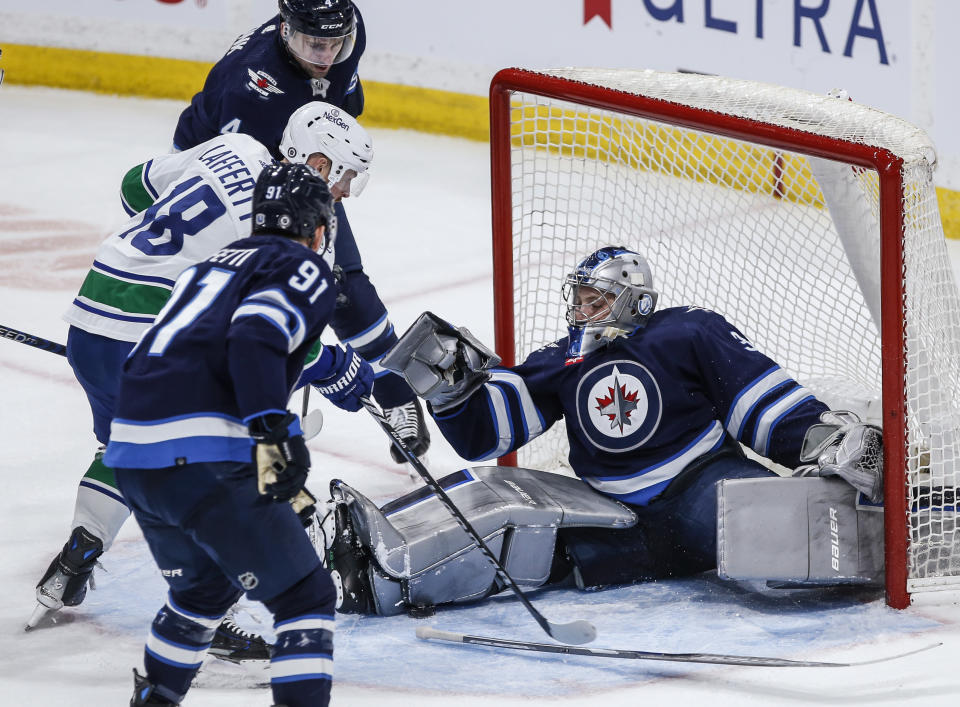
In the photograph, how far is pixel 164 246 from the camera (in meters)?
3.30

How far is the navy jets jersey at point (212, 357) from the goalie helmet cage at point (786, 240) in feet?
4.19

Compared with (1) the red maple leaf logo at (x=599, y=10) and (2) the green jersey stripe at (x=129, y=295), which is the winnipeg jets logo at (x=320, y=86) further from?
(1) the red maple leaf logo at (x=599, y=10)

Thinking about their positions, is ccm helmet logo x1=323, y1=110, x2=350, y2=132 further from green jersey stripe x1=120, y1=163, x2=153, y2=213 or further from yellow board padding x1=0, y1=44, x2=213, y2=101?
yellow board padding x1=0, y1=44, x2=213, y2=101

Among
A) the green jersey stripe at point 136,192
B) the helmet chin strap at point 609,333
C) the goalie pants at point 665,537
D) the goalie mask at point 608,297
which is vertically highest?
the green jersey stripe at point 136,192

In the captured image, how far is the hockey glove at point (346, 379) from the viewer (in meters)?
3.09

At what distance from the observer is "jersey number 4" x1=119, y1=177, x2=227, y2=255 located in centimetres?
328

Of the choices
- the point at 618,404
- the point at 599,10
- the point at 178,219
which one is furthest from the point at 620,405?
the point at 599,10

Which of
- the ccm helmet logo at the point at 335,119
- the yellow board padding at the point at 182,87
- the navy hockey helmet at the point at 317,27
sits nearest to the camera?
the ccm helmet logo at the point at 335,119

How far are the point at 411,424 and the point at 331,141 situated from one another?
1.02 meters

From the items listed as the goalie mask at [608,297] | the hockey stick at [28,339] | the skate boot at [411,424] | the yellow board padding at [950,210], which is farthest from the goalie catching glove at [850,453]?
the yellow board padding at [950,210]

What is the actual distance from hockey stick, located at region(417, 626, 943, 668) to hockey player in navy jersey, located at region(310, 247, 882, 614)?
0.20m

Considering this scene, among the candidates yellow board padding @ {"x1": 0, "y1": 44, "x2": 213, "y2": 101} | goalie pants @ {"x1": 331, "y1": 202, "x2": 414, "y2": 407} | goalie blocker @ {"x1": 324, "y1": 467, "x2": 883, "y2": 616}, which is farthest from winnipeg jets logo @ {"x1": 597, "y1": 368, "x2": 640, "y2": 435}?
yellow board padding @ {"x1": 0, "y1": 44, "x2": 213, "y2": 101}

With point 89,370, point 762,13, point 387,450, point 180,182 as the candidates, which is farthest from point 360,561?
point 762,13

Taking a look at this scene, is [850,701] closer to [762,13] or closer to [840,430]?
[840,430]
